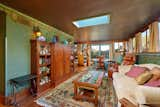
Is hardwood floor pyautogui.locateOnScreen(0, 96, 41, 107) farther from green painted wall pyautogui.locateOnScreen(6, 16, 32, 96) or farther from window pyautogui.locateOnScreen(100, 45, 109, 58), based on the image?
window pyautogui.locateOnScreen(100, 45, 109, 58)

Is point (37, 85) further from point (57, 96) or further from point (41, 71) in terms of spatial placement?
point (57, 96)

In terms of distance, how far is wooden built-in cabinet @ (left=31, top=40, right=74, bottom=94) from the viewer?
3.18 m

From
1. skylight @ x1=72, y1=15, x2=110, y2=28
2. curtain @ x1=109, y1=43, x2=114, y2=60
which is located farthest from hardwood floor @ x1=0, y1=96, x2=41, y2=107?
curtain @ x1=109, y1=43, x2=114, y2=60

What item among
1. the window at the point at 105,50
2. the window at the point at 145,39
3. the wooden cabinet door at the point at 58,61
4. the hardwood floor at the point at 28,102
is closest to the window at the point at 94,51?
the window at the point at 105,50

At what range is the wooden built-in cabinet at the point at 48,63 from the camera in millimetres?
3180

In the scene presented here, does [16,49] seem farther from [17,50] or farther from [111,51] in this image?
[111,51]

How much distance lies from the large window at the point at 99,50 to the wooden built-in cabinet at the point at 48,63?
6.05 m

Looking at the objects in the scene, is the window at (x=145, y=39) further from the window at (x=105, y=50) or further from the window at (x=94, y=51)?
the window at (x=94, y=51)

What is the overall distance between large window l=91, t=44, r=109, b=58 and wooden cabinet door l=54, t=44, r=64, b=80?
6396mm

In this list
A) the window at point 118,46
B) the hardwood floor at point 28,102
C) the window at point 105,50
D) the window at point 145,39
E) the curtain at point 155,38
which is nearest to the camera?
the hardwood floor at point 28,102

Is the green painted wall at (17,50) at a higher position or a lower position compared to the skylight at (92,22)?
lower

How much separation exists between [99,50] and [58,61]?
674 centimetres

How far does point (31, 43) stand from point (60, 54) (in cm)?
131

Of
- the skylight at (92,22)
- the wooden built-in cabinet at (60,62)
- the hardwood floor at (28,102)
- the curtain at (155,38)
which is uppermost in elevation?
the skylight at (92,22)
